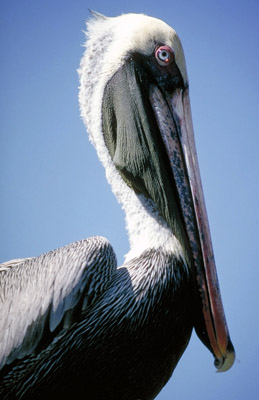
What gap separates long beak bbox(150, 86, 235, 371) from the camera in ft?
9.57

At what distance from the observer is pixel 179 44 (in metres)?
3.48

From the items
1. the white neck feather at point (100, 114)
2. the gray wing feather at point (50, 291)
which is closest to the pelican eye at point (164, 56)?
the white neck feather at point (100, 114)

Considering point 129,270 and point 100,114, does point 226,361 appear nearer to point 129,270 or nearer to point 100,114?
point 129,270

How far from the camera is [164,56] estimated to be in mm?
3379

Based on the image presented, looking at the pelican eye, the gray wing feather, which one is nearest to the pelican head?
the pelican eye

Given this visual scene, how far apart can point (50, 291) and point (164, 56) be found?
1648mm

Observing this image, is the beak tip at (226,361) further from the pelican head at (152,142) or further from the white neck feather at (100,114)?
the white neck feather at (100,114)

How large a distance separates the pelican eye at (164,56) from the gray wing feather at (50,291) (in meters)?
1.22

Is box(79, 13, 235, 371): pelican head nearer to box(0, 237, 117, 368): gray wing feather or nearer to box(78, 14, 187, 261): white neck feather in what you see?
box(78, 14, 187, 261): white neck feather

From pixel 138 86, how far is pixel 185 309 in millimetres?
1392

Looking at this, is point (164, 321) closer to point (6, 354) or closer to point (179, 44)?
point (6, 354)

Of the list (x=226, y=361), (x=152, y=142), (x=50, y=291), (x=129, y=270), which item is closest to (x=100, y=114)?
(x=152, y=142)

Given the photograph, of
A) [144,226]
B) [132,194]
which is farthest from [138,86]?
[144,226]

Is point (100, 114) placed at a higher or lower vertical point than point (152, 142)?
higher
